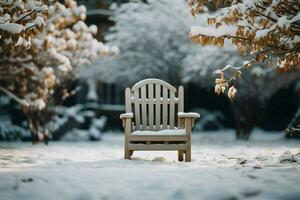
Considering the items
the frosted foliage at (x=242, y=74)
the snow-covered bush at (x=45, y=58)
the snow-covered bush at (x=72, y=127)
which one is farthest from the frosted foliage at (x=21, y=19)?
the frosted foliage at (x=242, y=74)

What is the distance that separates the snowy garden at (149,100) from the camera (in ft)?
12.9

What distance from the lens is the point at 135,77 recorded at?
48.2 feet

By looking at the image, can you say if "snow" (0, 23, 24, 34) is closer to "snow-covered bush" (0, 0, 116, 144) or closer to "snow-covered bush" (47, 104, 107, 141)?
"snow-covered bush" (0, 0, 116, 144)

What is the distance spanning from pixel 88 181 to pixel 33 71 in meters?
5.63

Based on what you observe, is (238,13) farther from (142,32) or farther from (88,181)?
(142,32)

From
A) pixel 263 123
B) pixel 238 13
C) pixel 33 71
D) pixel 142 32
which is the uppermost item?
pixel 142 32

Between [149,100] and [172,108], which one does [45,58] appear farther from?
[172,108]

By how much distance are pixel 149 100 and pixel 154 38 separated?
7926 millimetres

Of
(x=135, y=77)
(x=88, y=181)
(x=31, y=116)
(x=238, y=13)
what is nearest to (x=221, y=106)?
(x=135, y=77)

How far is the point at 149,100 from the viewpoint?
6273 millimetres

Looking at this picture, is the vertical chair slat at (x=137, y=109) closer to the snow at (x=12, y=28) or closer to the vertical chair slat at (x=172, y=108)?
the vertical chair slat at (x=172, y=108)

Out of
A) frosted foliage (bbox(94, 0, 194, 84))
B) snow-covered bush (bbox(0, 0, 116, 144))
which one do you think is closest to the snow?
snow-covered bush (bbox(0, 0, 116, 144))

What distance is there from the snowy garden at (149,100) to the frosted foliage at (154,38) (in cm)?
4

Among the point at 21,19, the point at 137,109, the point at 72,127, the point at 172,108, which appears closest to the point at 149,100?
the point at 137,109
